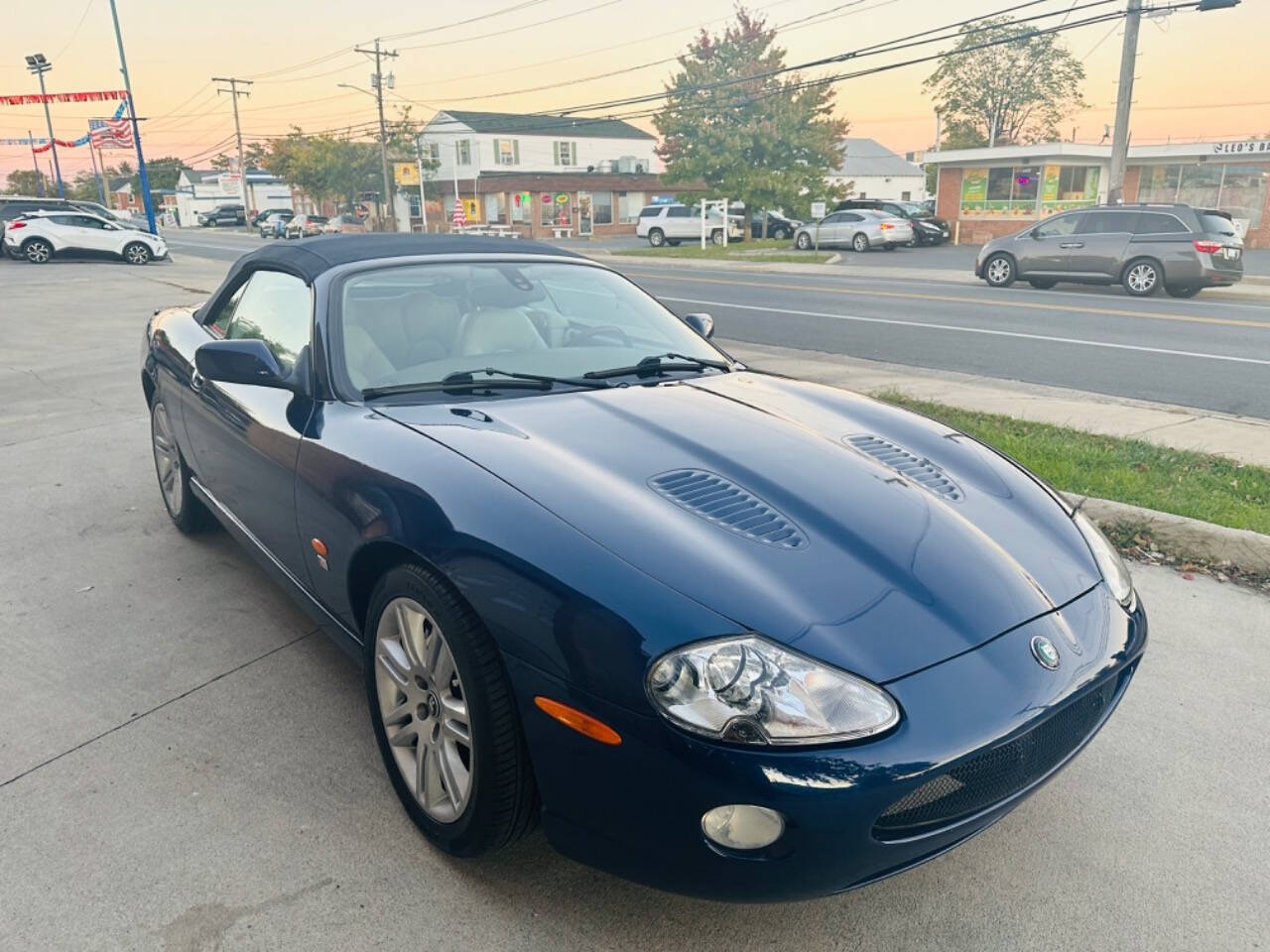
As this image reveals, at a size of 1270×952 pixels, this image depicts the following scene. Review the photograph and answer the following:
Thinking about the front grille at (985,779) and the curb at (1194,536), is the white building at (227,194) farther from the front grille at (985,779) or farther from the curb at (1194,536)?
the front grille at (985,779)

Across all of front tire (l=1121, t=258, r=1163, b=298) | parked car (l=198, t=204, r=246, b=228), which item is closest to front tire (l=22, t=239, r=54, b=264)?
front tire (l=1121, t=258, r=1163, b=298)

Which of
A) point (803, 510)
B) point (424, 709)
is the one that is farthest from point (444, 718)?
point (803, 510)

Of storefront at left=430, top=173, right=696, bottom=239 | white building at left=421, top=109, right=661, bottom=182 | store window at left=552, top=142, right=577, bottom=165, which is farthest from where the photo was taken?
store window at left=552, top=142, right=577, bottom=165

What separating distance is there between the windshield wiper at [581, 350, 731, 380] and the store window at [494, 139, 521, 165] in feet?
211

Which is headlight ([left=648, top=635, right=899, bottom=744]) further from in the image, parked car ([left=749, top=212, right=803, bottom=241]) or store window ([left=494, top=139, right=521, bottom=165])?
store window ([left=494, top=139, right=521, bottom=165])

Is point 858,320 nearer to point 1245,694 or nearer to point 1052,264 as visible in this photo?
point 1052,264

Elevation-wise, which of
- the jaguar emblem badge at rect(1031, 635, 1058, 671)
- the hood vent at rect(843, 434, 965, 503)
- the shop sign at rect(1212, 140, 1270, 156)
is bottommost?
the jaguar emblem badge at rect(1031, 635, 1058, 671)

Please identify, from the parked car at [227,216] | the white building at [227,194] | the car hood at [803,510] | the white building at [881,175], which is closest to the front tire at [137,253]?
the car hood at [803,510]

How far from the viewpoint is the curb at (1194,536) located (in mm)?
4223

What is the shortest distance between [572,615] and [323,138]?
234ft

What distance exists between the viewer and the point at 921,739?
71.7 inches

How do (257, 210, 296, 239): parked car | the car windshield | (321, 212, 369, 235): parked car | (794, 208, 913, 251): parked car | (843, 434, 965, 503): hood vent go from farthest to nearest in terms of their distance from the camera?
(257, 210, 296, 239): parked car
(321, 212, 369, 235): parked car
(794, 208, 913, 251): parked car
the car windshield
(843, 434, 965, 503): hood vent

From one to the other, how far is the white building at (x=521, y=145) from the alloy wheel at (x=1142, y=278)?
4801cm

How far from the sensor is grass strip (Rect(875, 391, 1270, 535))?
15.6 ft
